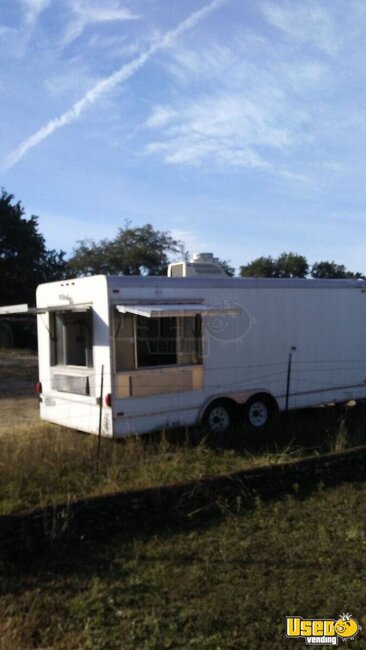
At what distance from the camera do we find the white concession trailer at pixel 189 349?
27.3 ft

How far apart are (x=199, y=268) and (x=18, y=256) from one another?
98.4 feet

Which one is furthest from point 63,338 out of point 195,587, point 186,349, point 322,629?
point 322,629

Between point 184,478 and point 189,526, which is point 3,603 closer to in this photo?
point 189,526

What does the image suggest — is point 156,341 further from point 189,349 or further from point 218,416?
point 218,416

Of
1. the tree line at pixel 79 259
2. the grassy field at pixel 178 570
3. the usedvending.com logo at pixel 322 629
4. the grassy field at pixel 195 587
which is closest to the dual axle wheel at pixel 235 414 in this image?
the grassy field at pixel 178 570

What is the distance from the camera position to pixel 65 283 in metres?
9.05

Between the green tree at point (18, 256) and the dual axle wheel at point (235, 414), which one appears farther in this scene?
the green tree at point (18, 256)

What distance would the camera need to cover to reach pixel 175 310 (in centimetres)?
852

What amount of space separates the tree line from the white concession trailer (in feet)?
89.4

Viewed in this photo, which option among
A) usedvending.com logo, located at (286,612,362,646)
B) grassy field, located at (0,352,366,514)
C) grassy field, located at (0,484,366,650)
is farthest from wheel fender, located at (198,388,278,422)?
usedvending.com logo, located at (286,612,362,646)

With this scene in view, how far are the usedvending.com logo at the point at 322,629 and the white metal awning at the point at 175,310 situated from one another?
4.71 m

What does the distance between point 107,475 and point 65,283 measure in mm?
3458

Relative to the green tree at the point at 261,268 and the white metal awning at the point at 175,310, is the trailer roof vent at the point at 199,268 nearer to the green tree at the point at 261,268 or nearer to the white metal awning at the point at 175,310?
the white metal awning at the point at 175,310

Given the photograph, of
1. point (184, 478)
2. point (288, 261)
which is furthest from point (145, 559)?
point (288, 261)
